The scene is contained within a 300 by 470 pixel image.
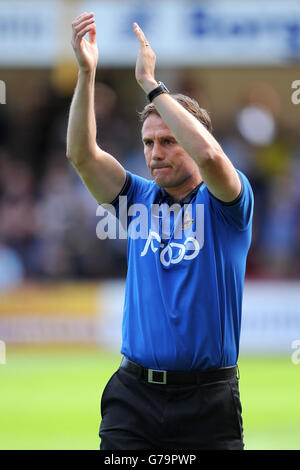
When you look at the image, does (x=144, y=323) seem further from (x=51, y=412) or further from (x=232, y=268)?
(x=51, y=412)

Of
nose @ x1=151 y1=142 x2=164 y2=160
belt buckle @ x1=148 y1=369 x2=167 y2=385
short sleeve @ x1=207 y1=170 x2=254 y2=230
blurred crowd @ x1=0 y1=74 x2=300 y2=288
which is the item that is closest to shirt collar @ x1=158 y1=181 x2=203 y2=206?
short sleeve @ x1=207 y1=170 x2=254 y2=230

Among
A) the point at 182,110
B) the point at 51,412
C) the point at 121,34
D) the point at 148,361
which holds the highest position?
the point at 121,34

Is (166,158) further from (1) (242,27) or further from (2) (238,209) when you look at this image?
(1) (242,27)

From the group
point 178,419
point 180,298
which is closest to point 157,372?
point 178,419

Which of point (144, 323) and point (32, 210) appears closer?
point (144, 323)

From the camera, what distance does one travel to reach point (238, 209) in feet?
14.9

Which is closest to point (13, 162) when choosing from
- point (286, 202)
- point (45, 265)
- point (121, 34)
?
point (45, 265)

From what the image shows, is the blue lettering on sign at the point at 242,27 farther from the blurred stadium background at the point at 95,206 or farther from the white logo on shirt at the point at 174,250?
the white logo on shirt at the point at 174,250

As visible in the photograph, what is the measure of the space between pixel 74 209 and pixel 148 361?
10175 millimetres

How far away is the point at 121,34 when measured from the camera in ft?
43.2

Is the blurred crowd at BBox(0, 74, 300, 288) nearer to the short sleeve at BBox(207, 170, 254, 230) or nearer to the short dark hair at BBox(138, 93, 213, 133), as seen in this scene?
the short dark hair at BBox(138, 93, 213, 133)

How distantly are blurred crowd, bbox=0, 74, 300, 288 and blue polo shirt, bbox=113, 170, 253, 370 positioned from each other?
936 cm

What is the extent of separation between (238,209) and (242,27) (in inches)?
364

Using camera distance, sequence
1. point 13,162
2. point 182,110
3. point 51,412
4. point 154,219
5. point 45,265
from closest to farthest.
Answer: point 182,110, point 154,219, point 51,412, point 45,265, point 13,162
